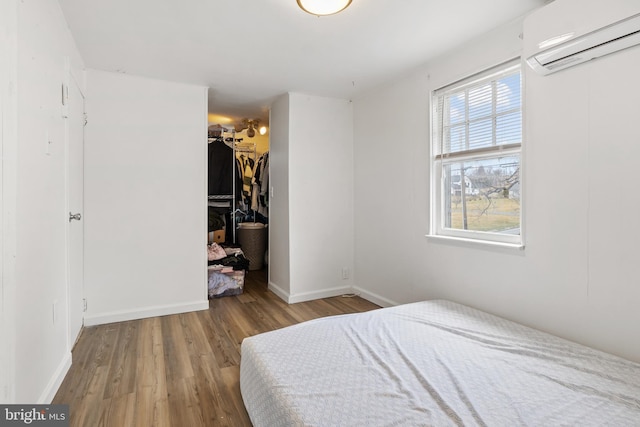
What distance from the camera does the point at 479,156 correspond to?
2389 millimetres

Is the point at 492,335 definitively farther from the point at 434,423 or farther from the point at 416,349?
the point at 434,423

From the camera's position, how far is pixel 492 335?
186 centimetres

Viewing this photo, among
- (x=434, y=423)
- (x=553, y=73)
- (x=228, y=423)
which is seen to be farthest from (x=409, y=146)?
(x=228, y=423)

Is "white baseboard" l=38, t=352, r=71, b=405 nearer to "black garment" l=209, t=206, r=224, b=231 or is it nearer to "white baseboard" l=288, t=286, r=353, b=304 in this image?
"white baseboard" l=288, t=286, r=353, b=304

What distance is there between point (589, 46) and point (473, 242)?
1309 millimetres

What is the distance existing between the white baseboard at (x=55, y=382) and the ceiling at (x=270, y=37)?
2.18 m

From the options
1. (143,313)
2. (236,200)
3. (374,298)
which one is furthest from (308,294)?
(236,200)

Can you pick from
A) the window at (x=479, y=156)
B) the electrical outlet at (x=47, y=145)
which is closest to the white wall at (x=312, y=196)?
the window at (x=479, y=156)

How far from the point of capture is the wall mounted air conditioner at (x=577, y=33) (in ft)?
4.89

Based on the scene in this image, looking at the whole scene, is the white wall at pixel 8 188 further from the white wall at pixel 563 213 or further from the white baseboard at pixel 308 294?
the white wall at pixel 563 213

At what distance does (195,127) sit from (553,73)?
294 centimetres

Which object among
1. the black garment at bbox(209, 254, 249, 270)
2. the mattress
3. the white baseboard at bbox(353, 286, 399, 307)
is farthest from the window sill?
the black garment at bbox(209, 254, 249, 270)

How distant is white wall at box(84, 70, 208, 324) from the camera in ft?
9.32

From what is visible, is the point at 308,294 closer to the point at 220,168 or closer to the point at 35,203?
the point at 220,168
